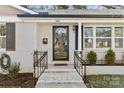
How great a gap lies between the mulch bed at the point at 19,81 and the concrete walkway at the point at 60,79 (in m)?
0.42

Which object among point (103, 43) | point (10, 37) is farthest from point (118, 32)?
point (10, 37)

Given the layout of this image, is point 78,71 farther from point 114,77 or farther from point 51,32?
point 51,32

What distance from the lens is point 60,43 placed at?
17094 mm

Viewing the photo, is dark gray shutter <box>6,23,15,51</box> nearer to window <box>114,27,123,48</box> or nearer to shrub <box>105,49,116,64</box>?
shrub <box>105,49,116,64</box>

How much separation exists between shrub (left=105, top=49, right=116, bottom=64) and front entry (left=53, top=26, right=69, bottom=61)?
2.42 meters

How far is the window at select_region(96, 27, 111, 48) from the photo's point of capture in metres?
16.6

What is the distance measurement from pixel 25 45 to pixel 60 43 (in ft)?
8.44

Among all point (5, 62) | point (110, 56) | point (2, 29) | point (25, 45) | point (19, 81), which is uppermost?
point (2, 29)

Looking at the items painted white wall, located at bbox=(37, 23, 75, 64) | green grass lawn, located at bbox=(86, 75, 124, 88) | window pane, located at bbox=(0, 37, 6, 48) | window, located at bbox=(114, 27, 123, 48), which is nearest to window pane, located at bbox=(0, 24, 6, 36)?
window pane, located at bbox=(0, 37, 6, 48)

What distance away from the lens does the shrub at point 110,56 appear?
51.0ft

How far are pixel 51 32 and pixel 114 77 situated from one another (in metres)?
4.88

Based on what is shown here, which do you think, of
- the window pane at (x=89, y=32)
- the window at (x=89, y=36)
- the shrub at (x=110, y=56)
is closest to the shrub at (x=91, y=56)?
the shrub at (x=110, y=56)

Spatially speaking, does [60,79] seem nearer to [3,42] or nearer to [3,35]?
[3,42]

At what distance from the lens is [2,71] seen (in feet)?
49.0
